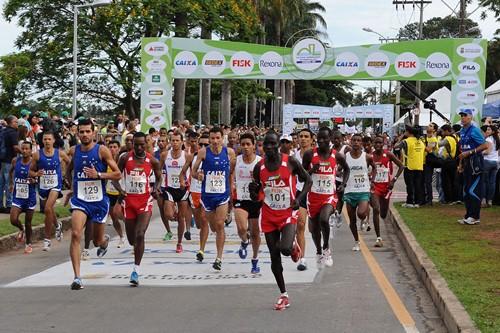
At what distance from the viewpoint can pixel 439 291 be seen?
846cm

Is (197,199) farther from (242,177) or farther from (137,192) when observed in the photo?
(137,192)

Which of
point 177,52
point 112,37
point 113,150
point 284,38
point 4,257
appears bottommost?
point 4,257

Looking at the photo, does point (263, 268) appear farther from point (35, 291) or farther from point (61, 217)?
point (61, 217)

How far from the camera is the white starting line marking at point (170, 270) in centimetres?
1000

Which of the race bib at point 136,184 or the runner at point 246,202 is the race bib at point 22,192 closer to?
the race bib at point 136,184

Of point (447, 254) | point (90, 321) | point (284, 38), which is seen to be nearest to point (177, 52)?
point (447, 254)

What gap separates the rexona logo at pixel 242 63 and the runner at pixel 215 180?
1410cm

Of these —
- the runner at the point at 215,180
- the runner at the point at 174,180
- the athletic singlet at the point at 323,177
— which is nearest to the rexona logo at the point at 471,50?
the runner at the point at 174,180

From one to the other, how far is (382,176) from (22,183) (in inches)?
247

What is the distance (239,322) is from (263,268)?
345 centimetres

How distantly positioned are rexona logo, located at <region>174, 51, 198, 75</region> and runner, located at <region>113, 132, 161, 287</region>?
48.8 feet

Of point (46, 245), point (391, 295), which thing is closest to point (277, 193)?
point (391, 295)

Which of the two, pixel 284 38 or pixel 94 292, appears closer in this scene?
pixel 94 292

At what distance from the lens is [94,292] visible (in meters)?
9.27
